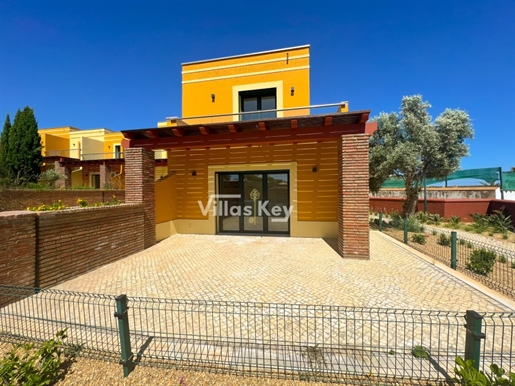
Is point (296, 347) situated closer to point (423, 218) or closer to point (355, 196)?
point (355, 196)

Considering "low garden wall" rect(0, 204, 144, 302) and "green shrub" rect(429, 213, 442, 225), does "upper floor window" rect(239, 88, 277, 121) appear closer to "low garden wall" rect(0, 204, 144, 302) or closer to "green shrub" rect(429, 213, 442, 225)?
"low garden wall" rect(0, 204, 144, 302)

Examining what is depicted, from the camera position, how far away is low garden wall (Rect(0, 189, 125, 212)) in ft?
33.9

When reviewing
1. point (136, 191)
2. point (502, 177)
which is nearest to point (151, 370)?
point (136, 191)

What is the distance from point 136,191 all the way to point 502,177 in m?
21.9

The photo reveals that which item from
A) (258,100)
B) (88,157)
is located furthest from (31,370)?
(88,157)

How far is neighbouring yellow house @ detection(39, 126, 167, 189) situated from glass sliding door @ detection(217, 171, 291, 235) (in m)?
7.92

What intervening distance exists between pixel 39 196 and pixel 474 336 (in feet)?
57.9

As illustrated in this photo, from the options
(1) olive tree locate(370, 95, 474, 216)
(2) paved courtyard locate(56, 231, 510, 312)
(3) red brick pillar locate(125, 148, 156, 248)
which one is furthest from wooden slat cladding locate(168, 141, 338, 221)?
(1) olive tree locate(370, 95, 474, 216)

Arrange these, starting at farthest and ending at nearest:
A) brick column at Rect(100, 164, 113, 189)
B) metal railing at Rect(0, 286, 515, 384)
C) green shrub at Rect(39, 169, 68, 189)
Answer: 1. brick column at Rect(100, 164, 113, 189)
2. green shrub at Rect(39, 169, 68, 189)
3. metal railing at Rect(0, 286, 515, 384)

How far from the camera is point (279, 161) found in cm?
875

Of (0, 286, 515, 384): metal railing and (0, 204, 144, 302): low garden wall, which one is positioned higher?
(0, 204, 144, 302): low garden wall

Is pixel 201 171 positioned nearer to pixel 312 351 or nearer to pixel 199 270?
pixel 199 270

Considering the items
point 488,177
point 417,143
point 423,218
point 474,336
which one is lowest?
point 423,218

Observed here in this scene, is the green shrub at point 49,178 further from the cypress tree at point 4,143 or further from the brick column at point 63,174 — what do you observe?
the cypress tree at point 4,143
